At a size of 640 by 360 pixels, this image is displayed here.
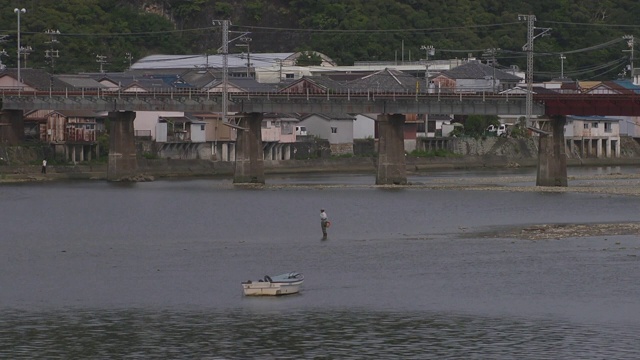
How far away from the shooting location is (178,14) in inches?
6737

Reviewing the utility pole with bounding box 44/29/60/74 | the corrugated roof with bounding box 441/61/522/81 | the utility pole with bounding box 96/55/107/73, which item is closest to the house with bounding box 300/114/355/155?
the corrugated roof with bounding box 441/61/522/81

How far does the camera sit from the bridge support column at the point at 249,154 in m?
87.7

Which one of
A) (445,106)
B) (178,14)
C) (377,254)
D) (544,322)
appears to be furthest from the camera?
(178,14)

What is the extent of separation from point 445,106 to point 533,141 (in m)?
40.0

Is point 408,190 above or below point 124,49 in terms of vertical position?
below

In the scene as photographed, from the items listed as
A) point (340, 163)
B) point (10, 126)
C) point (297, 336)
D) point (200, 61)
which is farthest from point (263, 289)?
point (200, 61)

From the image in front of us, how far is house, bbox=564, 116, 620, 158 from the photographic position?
128 metres

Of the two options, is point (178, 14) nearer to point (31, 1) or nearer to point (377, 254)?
point (31, 1)

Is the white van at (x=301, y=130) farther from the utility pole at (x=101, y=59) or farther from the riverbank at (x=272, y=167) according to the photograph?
the utility pole at (x=101, y=59)

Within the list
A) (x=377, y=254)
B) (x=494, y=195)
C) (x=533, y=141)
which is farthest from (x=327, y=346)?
(x=533, y=141)

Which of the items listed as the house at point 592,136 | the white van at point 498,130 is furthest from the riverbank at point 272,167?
the white van at point 498,130

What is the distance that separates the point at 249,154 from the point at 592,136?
50.6m

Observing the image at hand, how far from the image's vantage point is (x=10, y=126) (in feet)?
321

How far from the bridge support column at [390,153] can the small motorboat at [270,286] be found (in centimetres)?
4430
